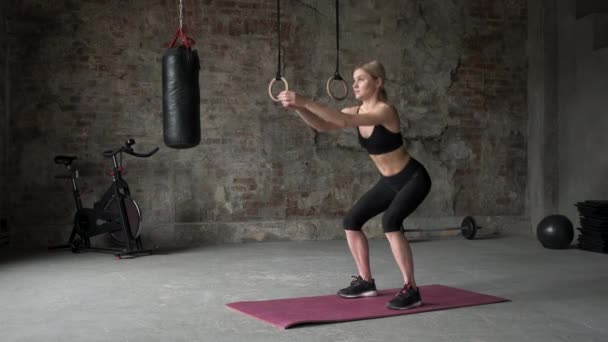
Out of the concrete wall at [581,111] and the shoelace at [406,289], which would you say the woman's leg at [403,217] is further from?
the concrete wall at [581,111]

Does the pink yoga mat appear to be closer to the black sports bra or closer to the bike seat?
the black sports bra

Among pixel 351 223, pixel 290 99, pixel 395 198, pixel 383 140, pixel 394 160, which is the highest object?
pixel 290 99

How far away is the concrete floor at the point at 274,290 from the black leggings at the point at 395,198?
61 cm

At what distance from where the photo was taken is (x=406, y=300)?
3975mm

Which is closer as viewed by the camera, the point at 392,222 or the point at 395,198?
the point at 392,222

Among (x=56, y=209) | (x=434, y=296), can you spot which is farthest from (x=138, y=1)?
(x=434, y=296)

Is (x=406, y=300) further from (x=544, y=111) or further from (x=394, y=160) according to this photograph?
(x=544, y=111)

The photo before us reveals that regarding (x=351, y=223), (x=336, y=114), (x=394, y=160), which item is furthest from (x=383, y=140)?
(x=351, y=223)

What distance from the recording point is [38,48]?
278 inches

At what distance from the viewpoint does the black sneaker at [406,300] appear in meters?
3.96

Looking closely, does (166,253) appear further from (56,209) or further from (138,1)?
(138,1)

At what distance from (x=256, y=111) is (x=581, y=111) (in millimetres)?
3730

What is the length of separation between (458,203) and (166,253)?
3698 mm

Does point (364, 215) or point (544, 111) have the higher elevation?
point (544, 111)
